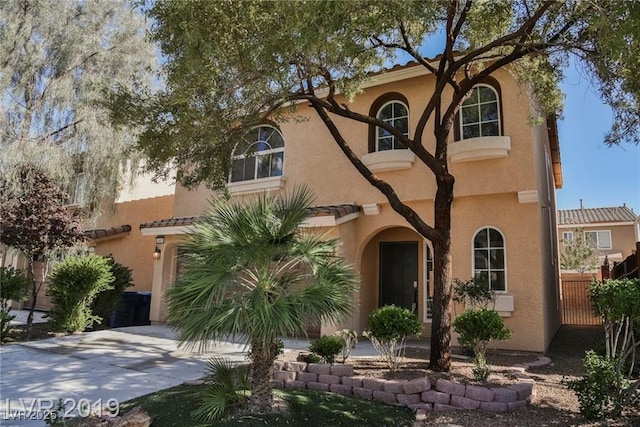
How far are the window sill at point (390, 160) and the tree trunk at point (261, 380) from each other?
322 inches

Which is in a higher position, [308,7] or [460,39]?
[460,39]

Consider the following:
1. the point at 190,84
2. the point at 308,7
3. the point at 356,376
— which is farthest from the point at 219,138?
the point at 356,376

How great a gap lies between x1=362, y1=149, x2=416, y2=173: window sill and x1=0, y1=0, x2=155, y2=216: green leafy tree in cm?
791

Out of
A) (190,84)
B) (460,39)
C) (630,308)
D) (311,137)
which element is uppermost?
(460,39)

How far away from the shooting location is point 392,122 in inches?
526

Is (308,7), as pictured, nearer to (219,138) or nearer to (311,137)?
(219,138)

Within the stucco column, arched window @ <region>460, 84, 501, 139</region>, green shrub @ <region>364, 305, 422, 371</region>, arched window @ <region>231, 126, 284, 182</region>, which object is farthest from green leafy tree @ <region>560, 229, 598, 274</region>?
the stucco column

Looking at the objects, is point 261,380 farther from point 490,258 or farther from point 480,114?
point 480,114

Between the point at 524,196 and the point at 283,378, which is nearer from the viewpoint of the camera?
the point at 283,378

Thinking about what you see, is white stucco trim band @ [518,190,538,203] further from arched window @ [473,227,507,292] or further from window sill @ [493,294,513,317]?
window sill @ [493,294,513,317]

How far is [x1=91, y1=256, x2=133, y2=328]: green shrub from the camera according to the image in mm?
13617

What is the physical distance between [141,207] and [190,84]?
14419 millimetres

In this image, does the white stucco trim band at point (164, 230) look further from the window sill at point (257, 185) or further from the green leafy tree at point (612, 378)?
the green leafy tree at point (612, 378)

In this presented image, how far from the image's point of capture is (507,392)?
6.53 metres
